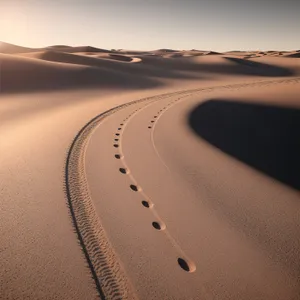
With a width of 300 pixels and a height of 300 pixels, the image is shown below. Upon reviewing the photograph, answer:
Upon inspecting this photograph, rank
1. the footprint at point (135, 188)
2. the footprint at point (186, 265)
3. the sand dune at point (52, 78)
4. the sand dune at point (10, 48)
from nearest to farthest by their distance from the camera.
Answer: the footprint at point (186, 265), the footprint at point (135, 188), the sand dune at point (52, 78), the sand dune at point (10, 48)

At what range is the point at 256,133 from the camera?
8.70m

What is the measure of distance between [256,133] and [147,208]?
19.9ft

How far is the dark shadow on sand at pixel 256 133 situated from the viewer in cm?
684

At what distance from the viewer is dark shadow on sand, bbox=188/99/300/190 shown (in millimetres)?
6840

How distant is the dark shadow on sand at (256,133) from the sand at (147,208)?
0.20ft

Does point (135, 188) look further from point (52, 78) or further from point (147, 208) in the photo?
point (52, 78)

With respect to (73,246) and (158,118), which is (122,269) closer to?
(73,246)

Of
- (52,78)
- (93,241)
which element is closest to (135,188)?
(93,241)

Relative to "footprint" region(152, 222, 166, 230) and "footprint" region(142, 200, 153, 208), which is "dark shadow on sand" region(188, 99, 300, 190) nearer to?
"footprint" region(142, 200, 153, 208)

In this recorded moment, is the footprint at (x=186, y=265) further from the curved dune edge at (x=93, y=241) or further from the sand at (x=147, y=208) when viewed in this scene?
the curved dune edge at (x=93, y=241)

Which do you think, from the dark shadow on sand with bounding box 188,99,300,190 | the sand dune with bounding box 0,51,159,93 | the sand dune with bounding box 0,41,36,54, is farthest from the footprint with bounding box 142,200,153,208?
the sand dune with bounding box 0,41,36,54

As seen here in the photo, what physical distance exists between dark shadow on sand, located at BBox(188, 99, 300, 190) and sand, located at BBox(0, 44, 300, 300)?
2.4 inches

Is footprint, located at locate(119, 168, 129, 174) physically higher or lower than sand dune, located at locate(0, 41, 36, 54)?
lower

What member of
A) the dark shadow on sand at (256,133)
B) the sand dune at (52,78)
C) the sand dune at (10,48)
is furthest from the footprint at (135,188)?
the sand dune at (10,48)
